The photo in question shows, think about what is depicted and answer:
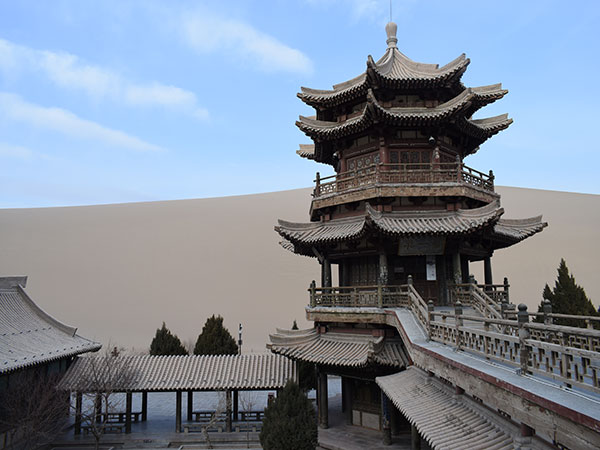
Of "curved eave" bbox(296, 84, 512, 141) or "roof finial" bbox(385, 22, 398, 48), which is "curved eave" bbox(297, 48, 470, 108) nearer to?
"curved eave" bbox(296, 84, 512, 141)

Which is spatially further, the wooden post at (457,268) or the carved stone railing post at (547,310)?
the wooden post at (457,268)

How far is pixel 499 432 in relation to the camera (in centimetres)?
753

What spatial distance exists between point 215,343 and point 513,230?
18518 mm

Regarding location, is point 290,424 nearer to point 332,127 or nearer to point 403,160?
point 403,160

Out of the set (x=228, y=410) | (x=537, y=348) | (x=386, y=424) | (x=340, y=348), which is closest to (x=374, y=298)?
(x=340, y=348)

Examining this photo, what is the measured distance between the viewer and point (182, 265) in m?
71.3

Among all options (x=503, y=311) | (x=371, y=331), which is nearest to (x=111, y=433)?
(x=371, y=331)

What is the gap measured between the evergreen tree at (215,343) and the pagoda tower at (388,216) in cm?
1033

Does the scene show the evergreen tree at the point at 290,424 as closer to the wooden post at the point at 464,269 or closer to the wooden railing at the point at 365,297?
the wooden railing at the point at 365,297

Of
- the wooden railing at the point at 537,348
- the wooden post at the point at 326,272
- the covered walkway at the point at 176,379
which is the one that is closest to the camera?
the wooden railing at the point at 537,348

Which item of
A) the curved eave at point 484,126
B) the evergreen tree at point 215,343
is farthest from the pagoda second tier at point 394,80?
the evergreen tree at point 215,343

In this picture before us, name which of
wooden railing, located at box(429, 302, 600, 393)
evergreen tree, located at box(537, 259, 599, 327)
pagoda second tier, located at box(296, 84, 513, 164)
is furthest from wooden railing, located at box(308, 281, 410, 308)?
evergreen tree, located at box(537, 259, 599, 327)

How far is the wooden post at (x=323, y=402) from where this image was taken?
58.8 ft

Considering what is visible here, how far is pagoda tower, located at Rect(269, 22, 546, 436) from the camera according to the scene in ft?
52.3
